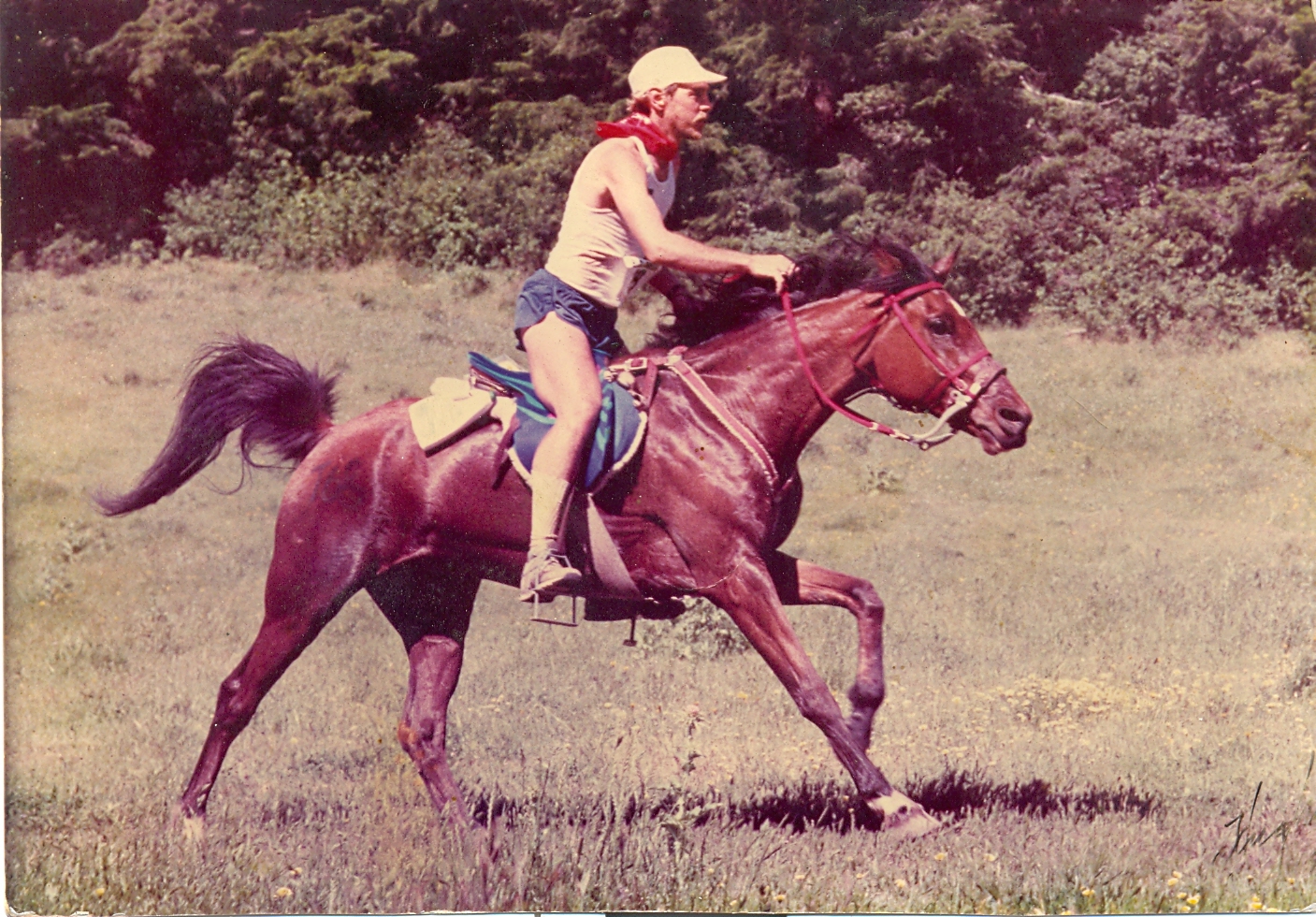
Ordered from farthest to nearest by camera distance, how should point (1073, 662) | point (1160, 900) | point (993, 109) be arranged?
point (993, 109), point (1073, 662), point (1160, 900)

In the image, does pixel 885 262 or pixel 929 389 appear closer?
pixel 929 389

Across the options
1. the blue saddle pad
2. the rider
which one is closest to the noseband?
the rider

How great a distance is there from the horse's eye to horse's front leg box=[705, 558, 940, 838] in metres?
1.10

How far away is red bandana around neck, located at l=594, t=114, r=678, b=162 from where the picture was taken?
546 centimetres

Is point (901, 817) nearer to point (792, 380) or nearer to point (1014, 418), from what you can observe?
point (1014, 418)

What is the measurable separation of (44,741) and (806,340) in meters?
3.76

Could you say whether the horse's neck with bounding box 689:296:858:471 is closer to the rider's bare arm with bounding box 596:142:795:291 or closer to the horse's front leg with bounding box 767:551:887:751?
the rider's bare arm with bounding box 596:142:795:291

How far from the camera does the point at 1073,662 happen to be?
7074 mm

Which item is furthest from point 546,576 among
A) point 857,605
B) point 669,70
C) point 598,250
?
point 669,70

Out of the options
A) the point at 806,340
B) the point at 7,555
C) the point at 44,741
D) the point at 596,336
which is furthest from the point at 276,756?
the point at 806,340

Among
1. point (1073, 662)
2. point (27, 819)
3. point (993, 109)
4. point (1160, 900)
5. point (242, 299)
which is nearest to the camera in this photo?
point (1160, 900)

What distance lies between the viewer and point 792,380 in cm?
547

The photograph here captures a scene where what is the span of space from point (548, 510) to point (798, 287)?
131 centimetres

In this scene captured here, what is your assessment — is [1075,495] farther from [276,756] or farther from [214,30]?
[214,30]
